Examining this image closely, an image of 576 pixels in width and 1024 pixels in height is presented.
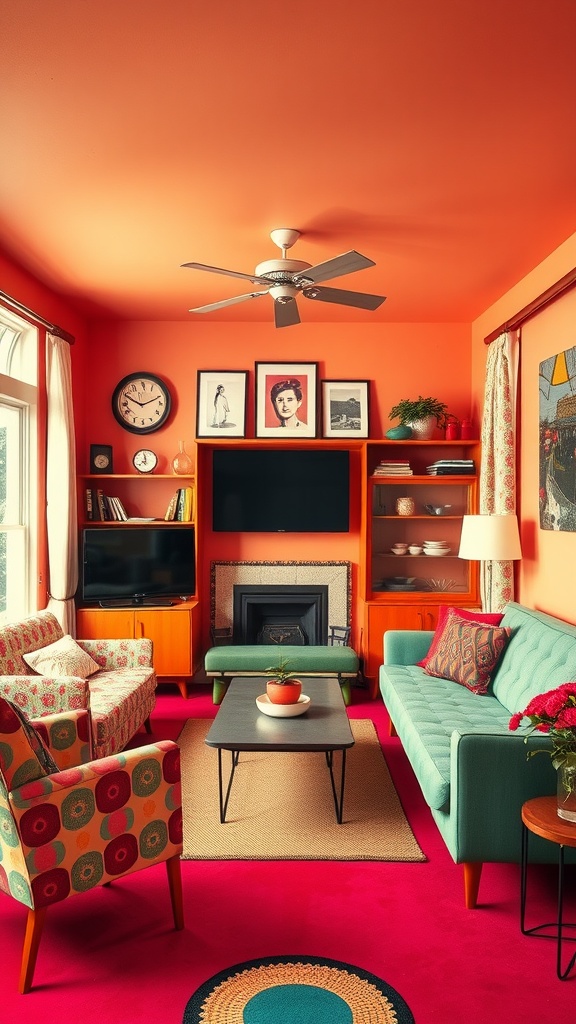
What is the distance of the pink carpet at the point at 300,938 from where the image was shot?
222 cm

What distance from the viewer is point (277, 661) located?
5461 millimetres

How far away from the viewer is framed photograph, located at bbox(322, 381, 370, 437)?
620cm

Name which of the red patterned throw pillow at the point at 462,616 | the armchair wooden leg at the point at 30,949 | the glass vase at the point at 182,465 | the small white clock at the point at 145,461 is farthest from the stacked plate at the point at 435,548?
the armchair wooden leg at the point at 30,949

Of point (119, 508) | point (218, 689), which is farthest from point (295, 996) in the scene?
point (119, 508)

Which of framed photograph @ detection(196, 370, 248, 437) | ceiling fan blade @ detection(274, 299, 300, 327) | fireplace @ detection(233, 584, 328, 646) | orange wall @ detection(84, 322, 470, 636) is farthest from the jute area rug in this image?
framed photograph @ detection(196, 370, 248, 437)

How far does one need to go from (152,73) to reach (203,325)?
363 cm

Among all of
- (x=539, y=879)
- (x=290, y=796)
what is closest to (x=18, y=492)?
(x=290, y=796)

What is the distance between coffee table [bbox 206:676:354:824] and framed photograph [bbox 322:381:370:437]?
252 centimetres

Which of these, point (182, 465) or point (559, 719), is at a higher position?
point (182, 465)

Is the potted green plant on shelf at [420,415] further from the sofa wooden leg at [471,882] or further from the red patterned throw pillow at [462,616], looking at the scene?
the sofa wooden leg at [471,882]

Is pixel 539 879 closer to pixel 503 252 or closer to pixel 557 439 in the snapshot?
pixel 557 439

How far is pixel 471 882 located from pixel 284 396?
4.20 m

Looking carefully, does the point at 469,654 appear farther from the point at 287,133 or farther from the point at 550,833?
the point at 287,133

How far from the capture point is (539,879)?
118 inches
